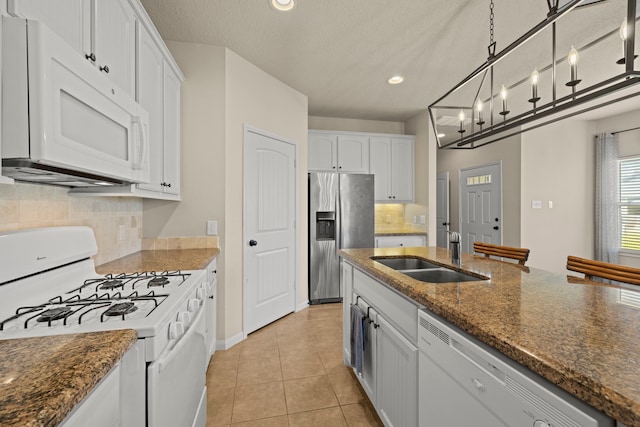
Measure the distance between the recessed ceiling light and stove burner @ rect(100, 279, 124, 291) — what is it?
6.65ft

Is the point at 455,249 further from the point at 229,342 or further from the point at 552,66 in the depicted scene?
the point at 229,342

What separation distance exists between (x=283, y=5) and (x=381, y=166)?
9.28 feet

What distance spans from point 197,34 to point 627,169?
5.96 metres

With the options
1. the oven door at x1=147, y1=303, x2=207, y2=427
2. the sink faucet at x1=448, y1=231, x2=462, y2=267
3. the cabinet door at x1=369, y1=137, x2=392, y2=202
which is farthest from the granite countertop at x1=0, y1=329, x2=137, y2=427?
the cabinet door at x1=369, y1=137, x2=392, y2=202

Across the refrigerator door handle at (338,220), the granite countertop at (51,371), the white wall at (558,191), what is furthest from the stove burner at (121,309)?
the white wall at (558,191)

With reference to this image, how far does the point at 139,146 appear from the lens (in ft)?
4.74

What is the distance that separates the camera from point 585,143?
4.69 m

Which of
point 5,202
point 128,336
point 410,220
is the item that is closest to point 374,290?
point 128,336

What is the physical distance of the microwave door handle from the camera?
1.41 meters

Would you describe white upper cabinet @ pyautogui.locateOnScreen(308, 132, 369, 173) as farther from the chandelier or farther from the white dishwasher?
the white dishwasher

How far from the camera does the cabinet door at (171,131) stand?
2.19 metres

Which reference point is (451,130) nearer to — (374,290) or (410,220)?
(410,220)

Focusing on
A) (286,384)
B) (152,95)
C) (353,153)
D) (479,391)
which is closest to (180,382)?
(479,391)

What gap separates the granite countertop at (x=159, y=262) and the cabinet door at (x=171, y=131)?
498 millimetres
